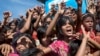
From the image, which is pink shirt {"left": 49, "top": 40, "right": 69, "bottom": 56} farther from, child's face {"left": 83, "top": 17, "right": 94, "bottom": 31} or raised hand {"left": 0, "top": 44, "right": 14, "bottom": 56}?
raised hand {"left": 0, "top": 44, "right": 14, "bottom": 56}

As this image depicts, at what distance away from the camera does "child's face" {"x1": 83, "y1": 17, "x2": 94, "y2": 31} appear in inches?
197

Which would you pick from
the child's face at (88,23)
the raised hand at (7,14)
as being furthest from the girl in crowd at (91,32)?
the raised hand at (7,14)

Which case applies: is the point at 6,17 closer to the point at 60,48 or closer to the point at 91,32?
the point at 91,32

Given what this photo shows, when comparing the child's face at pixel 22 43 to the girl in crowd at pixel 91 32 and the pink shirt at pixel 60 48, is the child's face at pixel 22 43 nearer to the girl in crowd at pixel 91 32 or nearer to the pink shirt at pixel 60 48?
the pink shirt at pixel 60 48

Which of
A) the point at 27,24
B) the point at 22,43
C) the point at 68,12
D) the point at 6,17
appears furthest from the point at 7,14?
the point at 22,43

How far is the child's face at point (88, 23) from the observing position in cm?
500

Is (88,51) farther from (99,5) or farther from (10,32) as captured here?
(10,32)

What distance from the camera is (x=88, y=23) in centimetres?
503

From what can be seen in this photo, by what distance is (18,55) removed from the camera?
187 inches

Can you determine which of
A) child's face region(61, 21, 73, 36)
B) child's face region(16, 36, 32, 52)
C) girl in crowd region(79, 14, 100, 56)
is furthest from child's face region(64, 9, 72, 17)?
child's face region(16, 36, 32, 52)

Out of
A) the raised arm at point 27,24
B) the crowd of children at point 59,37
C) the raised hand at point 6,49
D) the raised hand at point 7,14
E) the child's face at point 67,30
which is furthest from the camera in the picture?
the raised hand at point 7,14

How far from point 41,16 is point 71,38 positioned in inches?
70.2

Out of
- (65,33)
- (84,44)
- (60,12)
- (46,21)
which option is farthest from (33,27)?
(84,44)

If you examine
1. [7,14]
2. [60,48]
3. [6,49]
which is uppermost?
[7,14]
